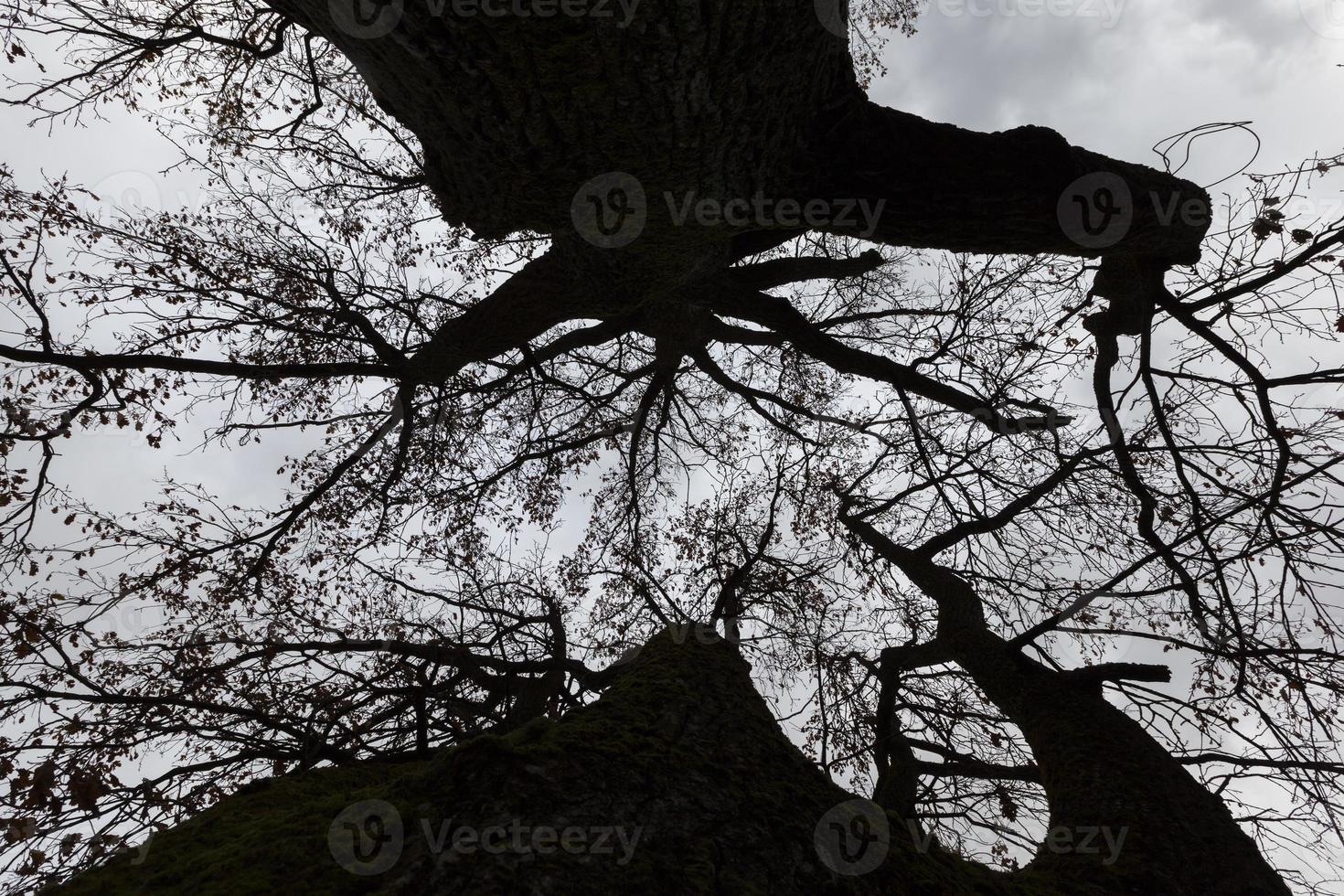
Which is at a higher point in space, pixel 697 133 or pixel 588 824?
pixel 697 133

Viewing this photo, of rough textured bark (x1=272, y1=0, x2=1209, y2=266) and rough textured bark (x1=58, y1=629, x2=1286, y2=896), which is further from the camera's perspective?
rough textured bark (x1=272, y1=0, x2=1209, y2=266)

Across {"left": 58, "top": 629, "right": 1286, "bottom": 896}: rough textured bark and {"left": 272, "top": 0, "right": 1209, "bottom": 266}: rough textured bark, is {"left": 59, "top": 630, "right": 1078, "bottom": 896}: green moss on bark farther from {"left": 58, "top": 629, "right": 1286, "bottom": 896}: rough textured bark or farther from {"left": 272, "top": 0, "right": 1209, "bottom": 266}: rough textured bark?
{"left": 272, "top": 0, "right": 1209, "bottom": 266}: rough textured bark

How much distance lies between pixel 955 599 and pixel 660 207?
3.67 m

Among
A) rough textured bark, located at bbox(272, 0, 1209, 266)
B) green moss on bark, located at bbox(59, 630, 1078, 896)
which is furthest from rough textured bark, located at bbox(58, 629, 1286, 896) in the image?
rough textured bark, located at bbox(272, 0, 1209, 266)

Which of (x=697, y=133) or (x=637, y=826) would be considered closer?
(x=637, y=826)

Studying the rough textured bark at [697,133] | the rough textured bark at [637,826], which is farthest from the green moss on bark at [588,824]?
the rough textured bark at [697,133]

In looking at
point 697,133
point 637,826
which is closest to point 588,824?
point 637,826

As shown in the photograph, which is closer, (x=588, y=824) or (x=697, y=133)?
(x=588, y=824)

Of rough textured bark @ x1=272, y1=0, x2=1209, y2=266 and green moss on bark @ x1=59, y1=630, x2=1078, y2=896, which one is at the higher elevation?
rough textured bark @ x1=272, y1=0, x2=1209, y2=266

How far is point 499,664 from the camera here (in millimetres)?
→ 5293

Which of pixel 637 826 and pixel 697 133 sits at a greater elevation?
pixel 697 133

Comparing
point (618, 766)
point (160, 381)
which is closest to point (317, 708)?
point (160, 381)

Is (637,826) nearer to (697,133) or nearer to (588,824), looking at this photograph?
(588,824)

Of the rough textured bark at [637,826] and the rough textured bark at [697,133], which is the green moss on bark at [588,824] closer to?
the rough textured bark at [637,826]
